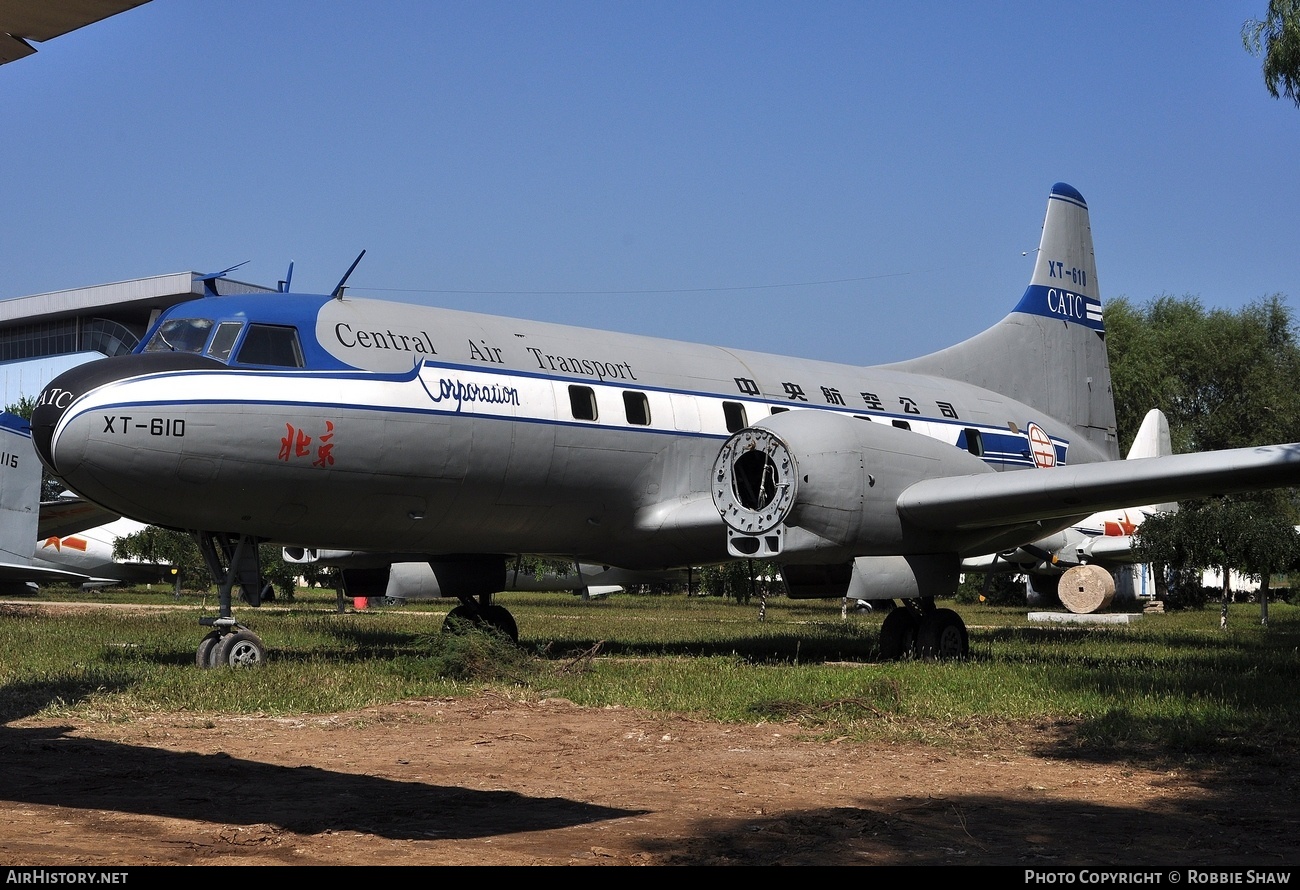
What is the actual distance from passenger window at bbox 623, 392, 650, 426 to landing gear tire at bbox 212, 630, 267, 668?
192 inches

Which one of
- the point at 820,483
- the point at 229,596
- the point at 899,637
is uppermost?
the point at 820,483

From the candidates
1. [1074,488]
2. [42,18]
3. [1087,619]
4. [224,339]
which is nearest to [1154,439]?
[1087,619]

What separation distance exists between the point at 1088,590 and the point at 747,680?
27529mm

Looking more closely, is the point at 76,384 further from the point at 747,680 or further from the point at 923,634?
the point at 923,634

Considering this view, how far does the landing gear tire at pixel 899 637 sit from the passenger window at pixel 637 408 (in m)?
3.91

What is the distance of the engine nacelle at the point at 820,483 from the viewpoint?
13.0 meters

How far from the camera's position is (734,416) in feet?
51.3

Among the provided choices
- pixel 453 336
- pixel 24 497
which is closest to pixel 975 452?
pixel 453 336

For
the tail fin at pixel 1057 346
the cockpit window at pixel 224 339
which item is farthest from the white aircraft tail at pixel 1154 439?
the cockpit window at pixel 224 339

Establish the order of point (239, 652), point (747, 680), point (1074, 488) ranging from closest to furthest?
point (747, 680) < point (239, 652) < point (1074, 488)

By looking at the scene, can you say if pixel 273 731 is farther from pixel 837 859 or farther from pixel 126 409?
pixel 837 859

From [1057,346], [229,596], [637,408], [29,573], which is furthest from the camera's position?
[1057,346]

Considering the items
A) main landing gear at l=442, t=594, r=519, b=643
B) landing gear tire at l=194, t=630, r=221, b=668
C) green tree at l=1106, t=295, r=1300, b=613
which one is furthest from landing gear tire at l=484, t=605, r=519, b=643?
green tree at l=1106, t=295, r=1300, b=613
